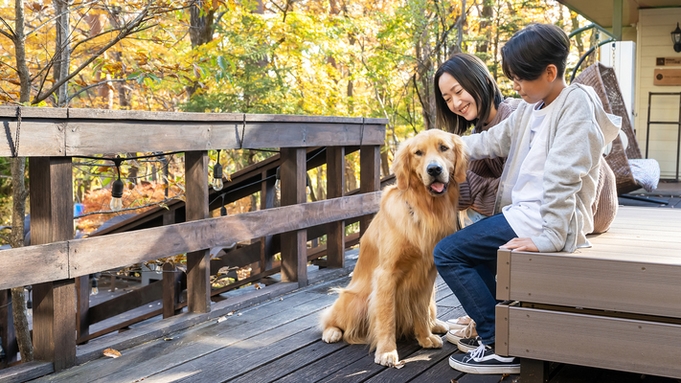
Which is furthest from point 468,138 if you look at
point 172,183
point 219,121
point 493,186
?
point 172,183

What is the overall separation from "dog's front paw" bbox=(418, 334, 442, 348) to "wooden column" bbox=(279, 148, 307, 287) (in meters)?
1.46

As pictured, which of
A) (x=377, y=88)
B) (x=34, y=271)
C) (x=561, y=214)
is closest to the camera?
(x=561, y=214)

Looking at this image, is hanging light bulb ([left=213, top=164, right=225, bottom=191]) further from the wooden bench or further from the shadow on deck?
the wooden bench

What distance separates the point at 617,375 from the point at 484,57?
1175 cm

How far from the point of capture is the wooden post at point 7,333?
15.2 ft

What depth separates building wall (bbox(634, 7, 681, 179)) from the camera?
1002 centimetres

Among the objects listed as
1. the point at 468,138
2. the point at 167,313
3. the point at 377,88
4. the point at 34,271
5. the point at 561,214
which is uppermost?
the point at 377,88

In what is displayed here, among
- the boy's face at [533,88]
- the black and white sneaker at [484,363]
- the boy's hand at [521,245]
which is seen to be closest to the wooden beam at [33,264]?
the black and white sneaker at [484,363]

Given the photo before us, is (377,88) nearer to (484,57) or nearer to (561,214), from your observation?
(484,57)

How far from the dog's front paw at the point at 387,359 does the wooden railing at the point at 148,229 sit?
1.21m

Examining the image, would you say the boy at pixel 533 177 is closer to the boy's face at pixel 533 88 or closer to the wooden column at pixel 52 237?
the boy's face at pixel 533 88

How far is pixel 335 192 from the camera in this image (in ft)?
16.5

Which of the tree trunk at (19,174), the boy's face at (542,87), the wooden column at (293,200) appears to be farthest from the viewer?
the wooden column at (293,200)

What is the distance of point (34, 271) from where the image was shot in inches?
107
